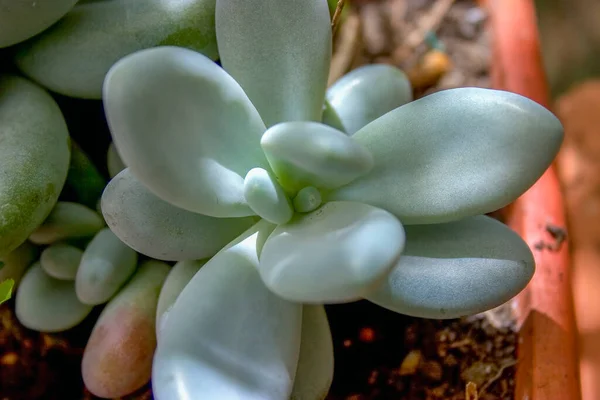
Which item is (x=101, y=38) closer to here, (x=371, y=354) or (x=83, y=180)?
(x=83, y=180)

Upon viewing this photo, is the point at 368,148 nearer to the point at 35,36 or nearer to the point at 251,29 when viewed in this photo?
the point at 251,29

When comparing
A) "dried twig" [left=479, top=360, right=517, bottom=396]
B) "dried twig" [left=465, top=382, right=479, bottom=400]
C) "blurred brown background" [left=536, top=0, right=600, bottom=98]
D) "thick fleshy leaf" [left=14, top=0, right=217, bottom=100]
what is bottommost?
"blurred brown background" [left=536, top=0, right=600, bottom=98]

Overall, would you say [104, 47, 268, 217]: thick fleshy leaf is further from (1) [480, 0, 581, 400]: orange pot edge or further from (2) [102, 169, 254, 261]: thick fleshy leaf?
(1) [480, 0, 581, 400]: orange pot edge

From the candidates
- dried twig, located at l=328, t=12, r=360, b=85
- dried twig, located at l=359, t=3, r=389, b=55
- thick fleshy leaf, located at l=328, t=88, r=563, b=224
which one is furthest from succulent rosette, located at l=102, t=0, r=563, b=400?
dried twig, located at l=359, t=3, r=389, b=55

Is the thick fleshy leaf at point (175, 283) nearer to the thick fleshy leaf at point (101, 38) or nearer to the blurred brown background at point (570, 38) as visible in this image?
the thick fleshy leaf at point (101, 38)

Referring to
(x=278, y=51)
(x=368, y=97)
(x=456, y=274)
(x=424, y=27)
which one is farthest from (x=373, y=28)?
(x=456, y=274)
